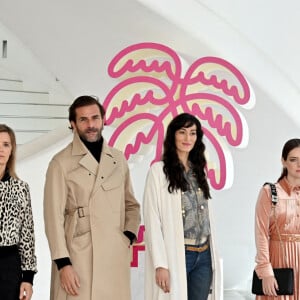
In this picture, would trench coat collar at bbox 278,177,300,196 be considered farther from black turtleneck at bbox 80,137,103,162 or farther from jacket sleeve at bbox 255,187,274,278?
black turtleneck at bbox 80,137,103,162

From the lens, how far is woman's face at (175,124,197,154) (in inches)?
135

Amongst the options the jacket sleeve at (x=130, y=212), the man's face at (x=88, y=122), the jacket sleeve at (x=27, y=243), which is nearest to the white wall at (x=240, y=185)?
the jacket sleeve at (x=130, y=212)

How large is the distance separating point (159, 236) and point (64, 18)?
290cm

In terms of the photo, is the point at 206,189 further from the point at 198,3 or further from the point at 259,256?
the point at 198,3

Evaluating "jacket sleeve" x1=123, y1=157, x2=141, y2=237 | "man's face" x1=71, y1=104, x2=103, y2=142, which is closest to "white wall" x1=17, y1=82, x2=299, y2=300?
"jacket sleeve" x1=123, y1=157, x2=141, y2=237

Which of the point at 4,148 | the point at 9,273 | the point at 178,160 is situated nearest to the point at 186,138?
the point at 178,160

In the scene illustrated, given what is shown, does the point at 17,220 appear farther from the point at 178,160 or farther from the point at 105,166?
the point at 178,160

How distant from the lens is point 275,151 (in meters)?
6.00

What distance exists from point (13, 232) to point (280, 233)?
1.35 m

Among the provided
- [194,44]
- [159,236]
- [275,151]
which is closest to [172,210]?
[159,236]

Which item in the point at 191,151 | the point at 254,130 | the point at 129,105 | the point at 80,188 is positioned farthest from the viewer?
the point at 254,130

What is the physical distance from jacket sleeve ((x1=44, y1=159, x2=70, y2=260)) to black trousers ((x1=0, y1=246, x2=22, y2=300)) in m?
0.23

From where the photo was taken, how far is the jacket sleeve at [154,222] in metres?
3.31

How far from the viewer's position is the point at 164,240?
335 cm
